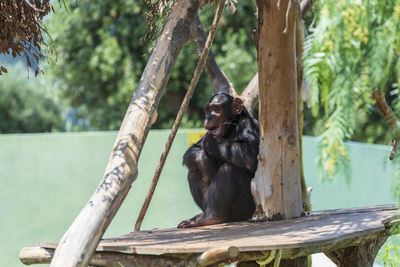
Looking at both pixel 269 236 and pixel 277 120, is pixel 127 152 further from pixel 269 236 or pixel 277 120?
pixel 277 120

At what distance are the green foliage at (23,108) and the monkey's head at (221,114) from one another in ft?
48.2

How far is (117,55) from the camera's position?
12234 mm

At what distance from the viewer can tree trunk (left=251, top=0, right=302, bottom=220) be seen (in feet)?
11.5

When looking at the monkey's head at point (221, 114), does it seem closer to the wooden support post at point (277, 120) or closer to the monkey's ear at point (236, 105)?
the monkey's ear at point (236, 105)

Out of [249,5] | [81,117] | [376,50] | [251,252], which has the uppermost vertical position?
[249,5]

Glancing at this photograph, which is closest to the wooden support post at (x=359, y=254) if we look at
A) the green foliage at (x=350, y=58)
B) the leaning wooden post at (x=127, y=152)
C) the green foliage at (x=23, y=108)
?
the leaning wooden post at (x=127, y=152)

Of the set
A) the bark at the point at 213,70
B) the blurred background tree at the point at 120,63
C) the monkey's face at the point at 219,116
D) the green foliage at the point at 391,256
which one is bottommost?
the green foliage at the point at 391,256

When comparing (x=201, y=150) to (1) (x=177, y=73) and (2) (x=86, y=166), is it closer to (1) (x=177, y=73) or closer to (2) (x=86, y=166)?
(2) (x=86, y=166)

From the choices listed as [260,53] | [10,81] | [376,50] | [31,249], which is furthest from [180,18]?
[10,81]

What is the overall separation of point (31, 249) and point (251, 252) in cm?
112

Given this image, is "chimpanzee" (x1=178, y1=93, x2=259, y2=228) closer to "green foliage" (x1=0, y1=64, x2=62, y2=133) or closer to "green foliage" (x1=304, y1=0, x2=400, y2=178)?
"green foliage" (x1=304, y1=0, x2=400, y2=178)

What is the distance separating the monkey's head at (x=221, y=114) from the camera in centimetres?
422

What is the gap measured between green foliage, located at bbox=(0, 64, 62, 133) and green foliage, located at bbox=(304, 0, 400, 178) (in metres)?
17.4

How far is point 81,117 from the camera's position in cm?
1485
